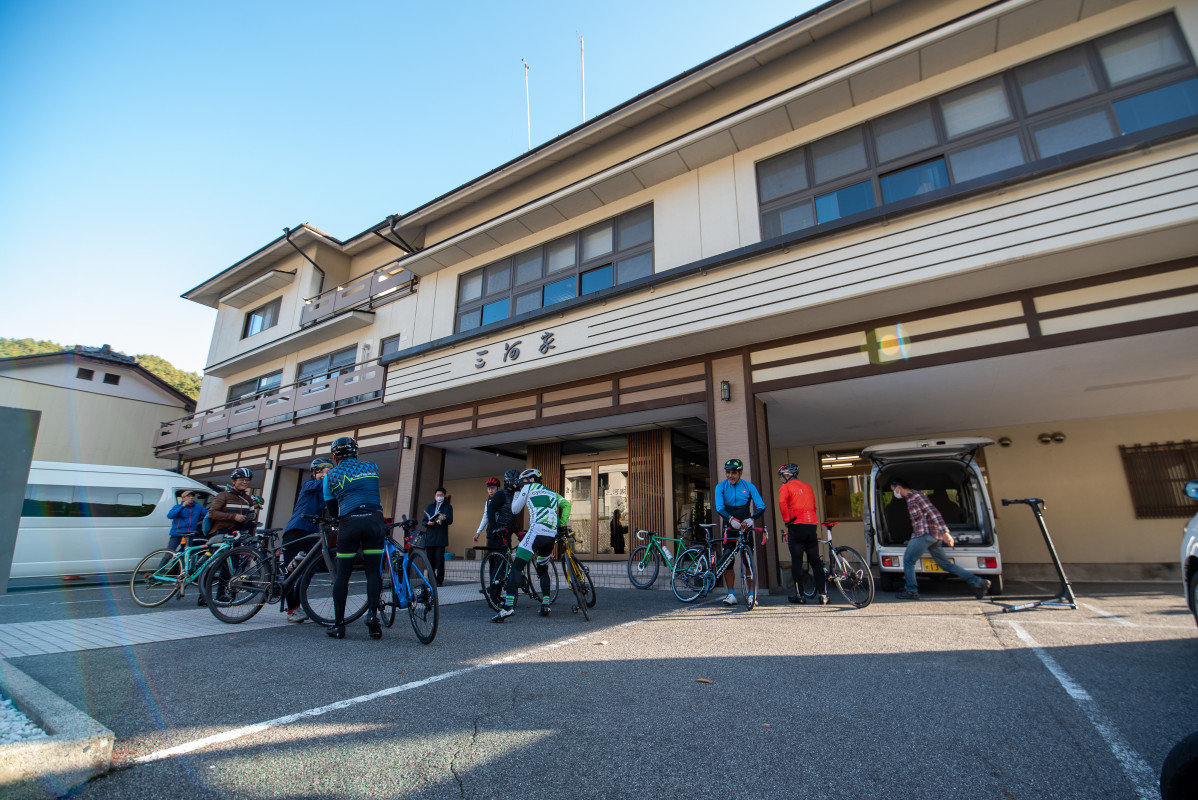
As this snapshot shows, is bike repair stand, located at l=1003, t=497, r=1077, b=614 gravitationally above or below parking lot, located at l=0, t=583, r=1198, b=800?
above

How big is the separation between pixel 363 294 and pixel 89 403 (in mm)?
14936

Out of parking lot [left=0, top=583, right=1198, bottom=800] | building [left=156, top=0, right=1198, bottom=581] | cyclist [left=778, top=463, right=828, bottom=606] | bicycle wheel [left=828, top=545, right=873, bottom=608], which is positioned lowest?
parking lot [left=0, top=583, right=1198, bottom=800]

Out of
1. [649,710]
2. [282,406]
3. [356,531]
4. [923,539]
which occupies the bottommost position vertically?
[649,710]

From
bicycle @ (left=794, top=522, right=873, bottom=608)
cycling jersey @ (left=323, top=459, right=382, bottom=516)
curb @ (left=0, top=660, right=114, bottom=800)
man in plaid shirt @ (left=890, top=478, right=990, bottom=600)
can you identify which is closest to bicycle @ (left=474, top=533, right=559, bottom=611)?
cycling jersey @ (left=323, top=459, right=382, bottom=516)

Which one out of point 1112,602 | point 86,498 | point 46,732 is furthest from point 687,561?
point 86,498

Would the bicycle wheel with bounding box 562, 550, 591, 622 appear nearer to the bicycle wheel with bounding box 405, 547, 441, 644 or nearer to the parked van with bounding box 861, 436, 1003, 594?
the bicycle wheel with bounding box 405, 547, 441, 644

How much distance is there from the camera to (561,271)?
11.3m

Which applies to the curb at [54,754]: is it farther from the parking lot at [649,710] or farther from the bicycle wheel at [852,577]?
the bicycle wheel at [852,577]

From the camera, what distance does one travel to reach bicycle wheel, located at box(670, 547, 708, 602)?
7.15 meters

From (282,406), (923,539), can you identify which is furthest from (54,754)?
(282,406)

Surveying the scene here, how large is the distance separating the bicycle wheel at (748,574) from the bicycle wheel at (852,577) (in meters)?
1.02

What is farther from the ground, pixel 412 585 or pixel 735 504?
pixel 735 504

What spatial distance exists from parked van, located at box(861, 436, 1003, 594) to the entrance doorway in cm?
579

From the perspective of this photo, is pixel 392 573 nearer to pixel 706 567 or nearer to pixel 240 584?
pixel 240 584
